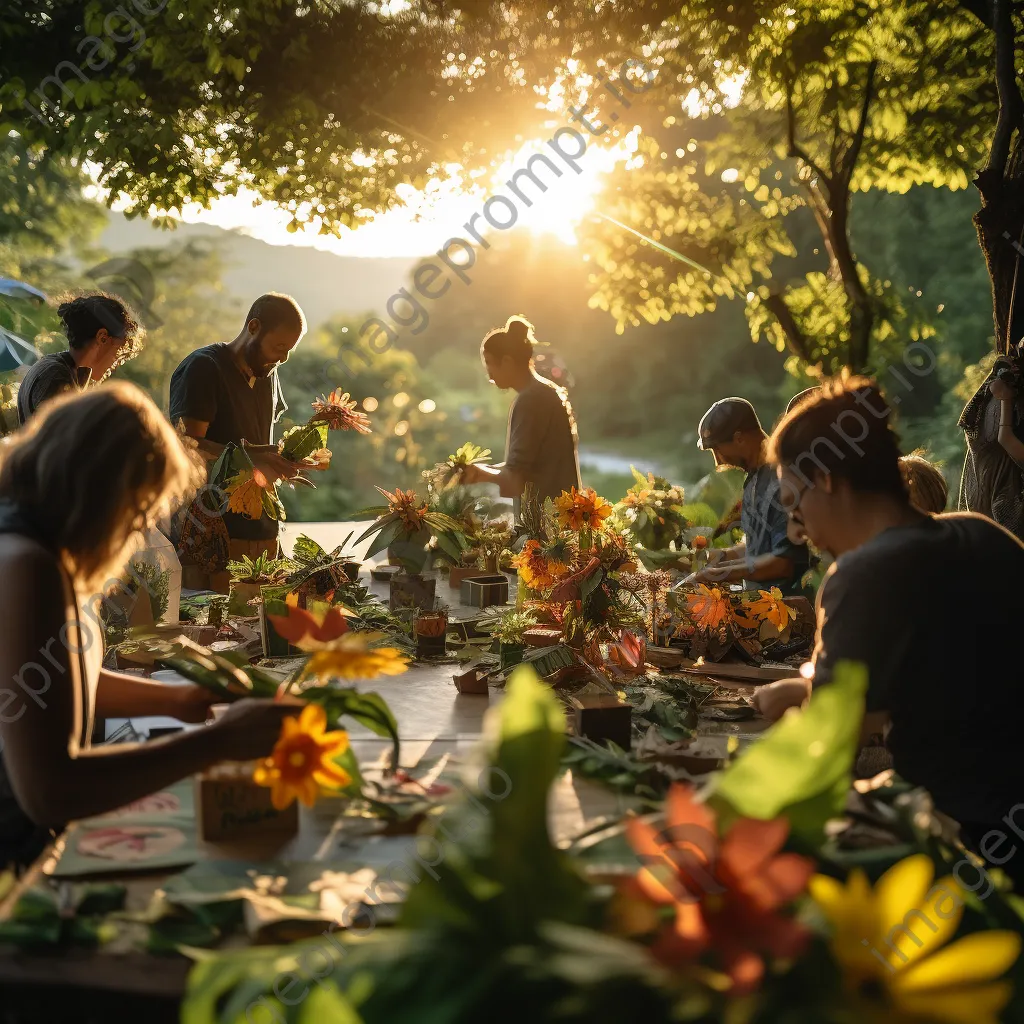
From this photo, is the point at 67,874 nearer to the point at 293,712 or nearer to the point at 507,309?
the point at 293,712

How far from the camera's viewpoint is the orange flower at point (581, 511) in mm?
2354

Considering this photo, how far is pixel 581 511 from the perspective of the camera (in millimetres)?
2361

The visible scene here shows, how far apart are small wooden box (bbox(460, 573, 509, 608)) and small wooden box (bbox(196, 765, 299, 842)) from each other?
6.41 feet

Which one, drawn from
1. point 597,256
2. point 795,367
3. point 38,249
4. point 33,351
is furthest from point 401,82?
point 38,249

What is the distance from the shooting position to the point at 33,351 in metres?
8.89

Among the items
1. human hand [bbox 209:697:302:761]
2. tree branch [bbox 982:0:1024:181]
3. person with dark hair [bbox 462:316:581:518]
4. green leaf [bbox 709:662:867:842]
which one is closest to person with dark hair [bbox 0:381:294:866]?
human hand [bbox 209:697:302:761]

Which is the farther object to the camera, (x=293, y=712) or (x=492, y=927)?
(x=293, y=712)

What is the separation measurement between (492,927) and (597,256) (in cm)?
791

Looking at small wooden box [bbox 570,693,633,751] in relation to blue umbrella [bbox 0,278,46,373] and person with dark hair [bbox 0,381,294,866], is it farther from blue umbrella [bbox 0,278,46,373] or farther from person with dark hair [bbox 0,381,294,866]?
blue umbrella [bbox 0,278,46,373]

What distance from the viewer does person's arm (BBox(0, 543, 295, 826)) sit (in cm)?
127

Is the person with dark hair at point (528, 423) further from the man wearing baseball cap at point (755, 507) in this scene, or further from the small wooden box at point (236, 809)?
the small wooden box at point (236, 809)

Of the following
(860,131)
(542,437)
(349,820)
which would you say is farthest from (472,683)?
(860,131)

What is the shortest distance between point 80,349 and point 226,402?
0.50 metres

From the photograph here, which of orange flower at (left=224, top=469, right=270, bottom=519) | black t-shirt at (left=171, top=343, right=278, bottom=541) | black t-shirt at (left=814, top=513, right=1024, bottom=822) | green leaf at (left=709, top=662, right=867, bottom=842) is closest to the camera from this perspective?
green leaf at (left=709, top=662, right=867, bottom=842)
